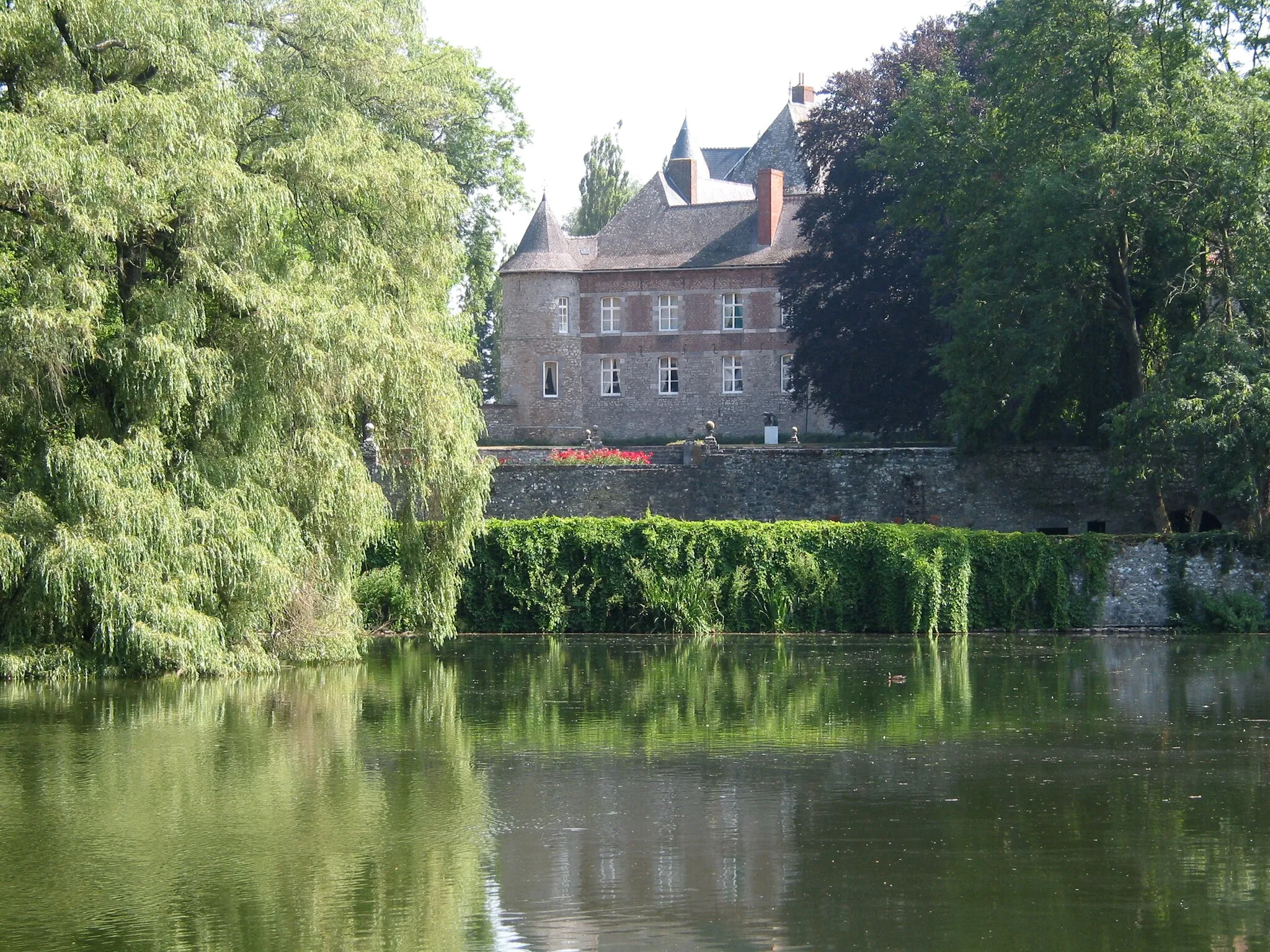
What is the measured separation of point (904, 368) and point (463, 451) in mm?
19435

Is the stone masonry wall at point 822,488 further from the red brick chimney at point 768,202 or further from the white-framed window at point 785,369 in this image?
the red brick chimney at point 768,202

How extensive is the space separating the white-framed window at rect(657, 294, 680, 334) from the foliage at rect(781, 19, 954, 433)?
30.3ft

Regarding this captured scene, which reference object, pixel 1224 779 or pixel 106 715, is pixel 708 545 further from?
pixel 1224 779

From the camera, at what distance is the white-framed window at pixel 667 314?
172 feet

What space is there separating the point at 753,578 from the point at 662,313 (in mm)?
26038

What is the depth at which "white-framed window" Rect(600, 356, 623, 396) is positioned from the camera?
Answer: 52.8 metres

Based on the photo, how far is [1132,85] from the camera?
2825cm

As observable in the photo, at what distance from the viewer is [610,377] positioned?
5294cm

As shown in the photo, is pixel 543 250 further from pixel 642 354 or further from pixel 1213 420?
pixel 1213 420

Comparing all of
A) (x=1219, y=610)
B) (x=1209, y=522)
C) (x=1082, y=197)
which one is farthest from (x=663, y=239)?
(x=1219, y=610)

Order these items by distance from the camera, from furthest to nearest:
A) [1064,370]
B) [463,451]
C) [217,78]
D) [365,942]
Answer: [1064,370] → [463,451] → [217,78] → [365,942]

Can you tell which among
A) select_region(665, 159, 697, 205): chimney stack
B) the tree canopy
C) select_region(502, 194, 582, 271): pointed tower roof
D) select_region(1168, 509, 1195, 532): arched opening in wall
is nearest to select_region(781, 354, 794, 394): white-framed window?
select_region(502, 194, 582, 271): pointed tower roof

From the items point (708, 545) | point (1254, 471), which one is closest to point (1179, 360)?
point (1254, 471)

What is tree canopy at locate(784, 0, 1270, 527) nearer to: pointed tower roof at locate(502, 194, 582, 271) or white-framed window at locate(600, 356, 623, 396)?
pointed tower roof at locate(502, 194, 582, 271)
